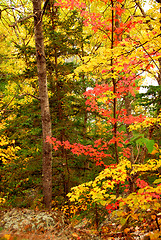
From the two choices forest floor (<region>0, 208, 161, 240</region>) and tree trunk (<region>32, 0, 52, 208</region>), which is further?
tree trunk (<region>32, 0, 52, 208</region>)

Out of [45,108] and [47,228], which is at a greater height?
[45,108]

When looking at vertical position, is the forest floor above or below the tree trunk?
below

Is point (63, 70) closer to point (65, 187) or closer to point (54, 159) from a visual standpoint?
point (54, 159)

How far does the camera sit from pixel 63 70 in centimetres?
686

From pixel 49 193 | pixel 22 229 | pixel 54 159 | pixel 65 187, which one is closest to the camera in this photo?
pixel 22 229

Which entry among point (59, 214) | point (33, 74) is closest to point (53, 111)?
point (33, 74)

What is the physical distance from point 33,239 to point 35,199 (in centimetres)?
327

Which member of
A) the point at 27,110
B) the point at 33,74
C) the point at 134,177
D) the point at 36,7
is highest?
the point at 36,7

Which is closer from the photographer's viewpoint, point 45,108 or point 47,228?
point 47,228

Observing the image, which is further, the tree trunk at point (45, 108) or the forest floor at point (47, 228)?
the tree trunk at point (45, 108)

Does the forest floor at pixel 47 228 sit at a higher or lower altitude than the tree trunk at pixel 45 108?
lower

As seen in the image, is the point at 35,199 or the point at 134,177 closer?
the point at 134,177

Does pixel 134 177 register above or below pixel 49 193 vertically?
above

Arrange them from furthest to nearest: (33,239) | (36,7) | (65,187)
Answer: (65,187) → (36,7) → (33,239)
